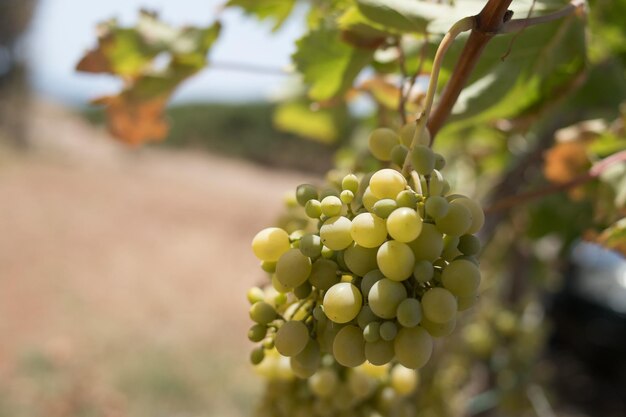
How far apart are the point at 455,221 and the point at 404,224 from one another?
0.10 ft

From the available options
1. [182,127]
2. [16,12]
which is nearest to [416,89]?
[16,12]

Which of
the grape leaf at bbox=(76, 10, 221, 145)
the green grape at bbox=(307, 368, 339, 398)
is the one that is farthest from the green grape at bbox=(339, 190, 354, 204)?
the grape leaf at bbox=(76, 10, 221, 145)

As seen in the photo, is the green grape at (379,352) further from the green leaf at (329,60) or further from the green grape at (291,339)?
the green leaf at (329,60)

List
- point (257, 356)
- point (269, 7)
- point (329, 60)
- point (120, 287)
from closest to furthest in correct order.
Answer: point (257, 356)
point (329, 60)
point (269, 7)
point (120, 287)

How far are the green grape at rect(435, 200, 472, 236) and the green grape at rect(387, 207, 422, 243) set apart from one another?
0.02 meters

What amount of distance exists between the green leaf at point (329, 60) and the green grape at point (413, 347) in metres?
0.31

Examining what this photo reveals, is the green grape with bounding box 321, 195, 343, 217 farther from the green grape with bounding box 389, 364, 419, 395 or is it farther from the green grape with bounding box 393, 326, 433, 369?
the green grape with bounding box 389, 364, 419, 395

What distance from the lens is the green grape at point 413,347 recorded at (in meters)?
0.30

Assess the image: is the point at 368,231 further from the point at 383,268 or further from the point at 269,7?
the point at 269,7

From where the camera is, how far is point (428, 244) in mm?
315

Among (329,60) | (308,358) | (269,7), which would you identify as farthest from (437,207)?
(269,7)

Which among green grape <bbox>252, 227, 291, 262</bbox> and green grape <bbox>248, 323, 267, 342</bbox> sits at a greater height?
green grape <bbox>252, 227, 291, 262</bbox>

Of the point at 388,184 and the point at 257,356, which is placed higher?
the point at 388,184

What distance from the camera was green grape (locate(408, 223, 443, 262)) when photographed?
12.4 inches
